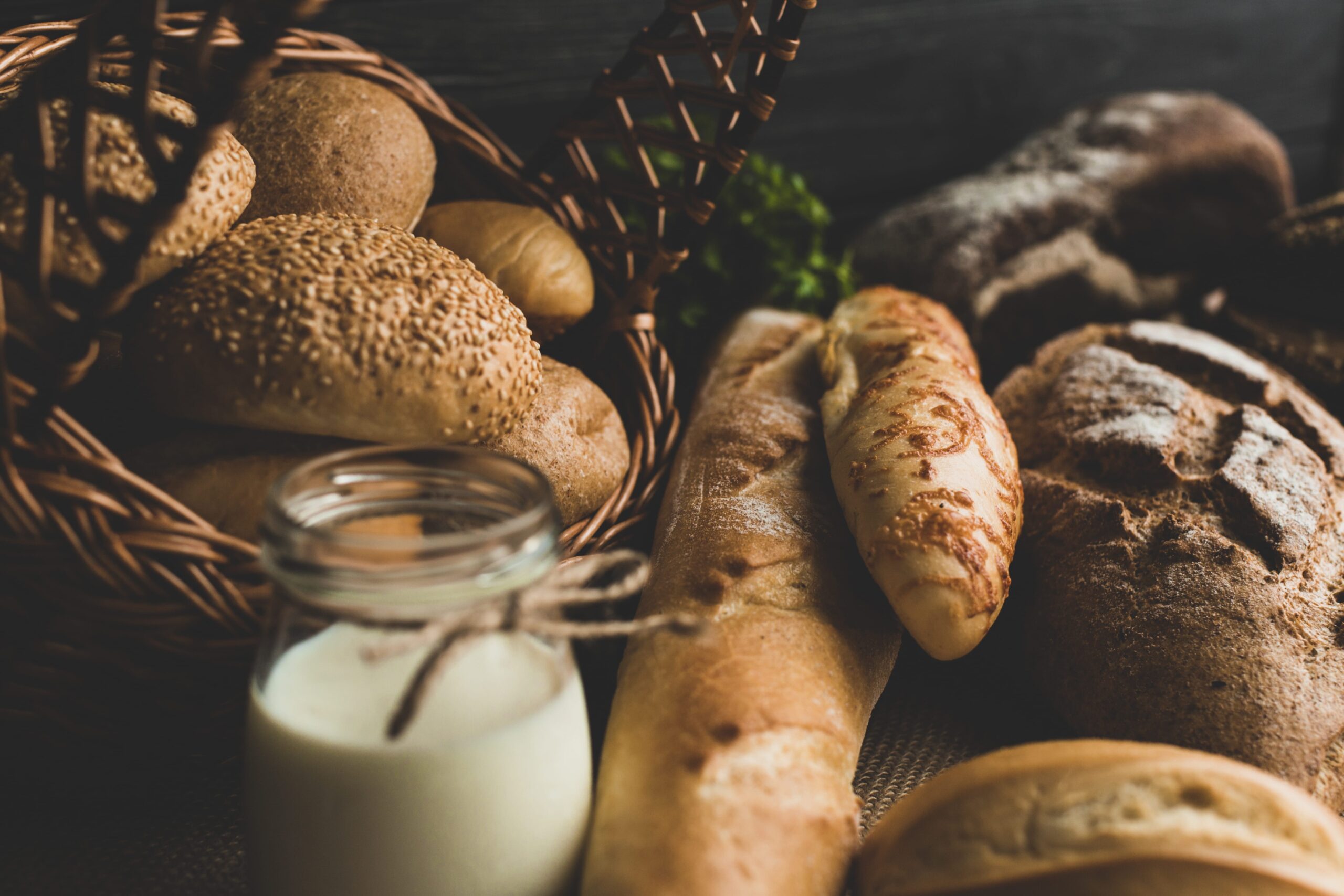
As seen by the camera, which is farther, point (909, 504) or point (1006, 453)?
point (1006, 453)

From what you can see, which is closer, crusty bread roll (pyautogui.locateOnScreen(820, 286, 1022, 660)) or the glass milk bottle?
the glass milk bottle

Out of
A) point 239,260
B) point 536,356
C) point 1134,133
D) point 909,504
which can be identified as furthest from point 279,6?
point 1134,133

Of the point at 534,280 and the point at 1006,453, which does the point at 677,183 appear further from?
the point at 1006,453

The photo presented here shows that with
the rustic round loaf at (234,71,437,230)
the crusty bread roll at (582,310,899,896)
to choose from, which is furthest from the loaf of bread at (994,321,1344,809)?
the rustic round loaf at (234,71,437,230)

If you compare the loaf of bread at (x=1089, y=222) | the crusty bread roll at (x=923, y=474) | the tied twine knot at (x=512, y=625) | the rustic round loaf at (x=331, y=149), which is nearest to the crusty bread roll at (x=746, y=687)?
the crusty bread roll at (x=923, y=474)

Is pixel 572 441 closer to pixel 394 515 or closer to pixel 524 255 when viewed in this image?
pixel 524 255

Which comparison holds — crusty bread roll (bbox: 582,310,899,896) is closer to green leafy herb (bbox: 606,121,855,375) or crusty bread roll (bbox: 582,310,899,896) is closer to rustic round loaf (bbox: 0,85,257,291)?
green leafy herb (bbox: 606,121,855,375)
